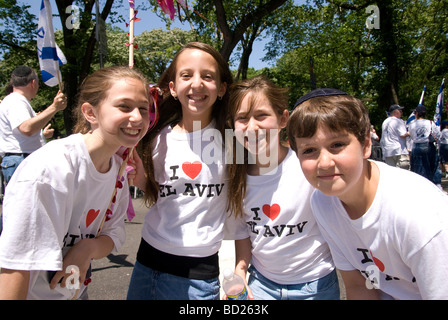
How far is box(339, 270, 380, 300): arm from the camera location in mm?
1747

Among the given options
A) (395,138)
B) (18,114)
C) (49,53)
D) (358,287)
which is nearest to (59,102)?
(18,114)

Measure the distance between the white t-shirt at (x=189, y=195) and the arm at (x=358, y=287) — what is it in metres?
0.70

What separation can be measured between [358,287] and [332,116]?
890 mm

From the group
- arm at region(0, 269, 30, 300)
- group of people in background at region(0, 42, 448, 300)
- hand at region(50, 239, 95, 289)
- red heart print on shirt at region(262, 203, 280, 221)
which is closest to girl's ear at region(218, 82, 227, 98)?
group of people in background at region(0, 42, 448, 300)

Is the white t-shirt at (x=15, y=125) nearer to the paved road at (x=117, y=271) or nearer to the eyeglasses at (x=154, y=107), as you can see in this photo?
the paved road at (x=117, y=271)

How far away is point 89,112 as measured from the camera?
175 centimetres

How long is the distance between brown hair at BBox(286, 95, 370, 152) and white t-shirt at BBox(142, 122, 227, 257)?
0.56m

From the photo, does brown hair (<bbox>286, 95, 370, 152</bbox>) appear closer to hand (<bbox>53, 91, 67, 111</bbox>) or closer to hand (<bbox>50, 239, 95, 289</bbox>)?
hand (<bbox>50, 239, 95, 289</bbox>)

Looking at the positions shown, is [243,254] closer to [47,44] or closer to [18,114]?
[47,44]

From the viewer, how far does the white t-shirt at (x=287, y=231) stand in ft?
6.20

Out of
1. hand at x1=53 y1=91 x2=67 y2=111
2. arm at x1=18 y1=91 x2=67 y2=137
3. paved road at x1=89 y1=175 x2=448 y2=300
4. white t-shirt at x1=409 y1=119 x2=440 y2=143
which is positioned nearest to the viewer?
paved road at x1=89 y1=175 x2=448 y2=300

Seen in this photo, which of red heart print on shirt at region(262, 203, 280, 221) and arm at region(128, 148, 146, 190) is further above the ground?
arm at region(128, 148, 146, 190)

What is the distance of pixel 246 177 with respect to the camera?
204cm
